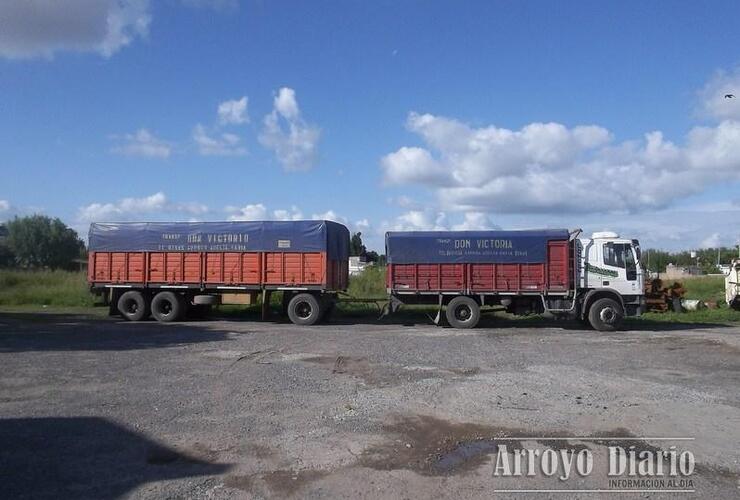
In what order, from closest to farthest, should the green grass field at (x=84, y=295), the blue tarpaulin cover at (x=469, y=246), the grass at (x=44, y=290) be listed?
1. the blue tarpaulin cover at (x=469, y=246)
2. the green grass field at (x=84, y=295)
3. the grass at (x=44, y=290)

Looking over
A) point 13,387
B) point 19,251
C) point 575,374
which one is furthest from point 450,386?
point 19,251

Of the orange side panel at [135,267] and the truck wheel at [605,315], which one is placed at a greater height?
the orange side panel at [135,267]

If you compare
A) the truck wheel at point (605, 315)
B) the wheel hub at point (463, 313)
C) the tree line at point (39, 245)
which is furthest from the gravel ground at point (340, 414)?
the tree line at point (39, 245)

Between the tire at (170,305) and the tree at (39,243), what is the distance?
160 ft

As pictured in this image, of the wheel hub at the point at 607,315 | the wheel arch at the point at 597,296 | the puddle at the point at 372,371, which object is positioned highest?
the wheel arch at the point at 597,296

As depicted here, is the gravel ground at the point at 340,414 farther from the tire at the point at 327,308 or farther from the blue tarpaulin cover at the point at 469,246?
the tire at the point at 327,308

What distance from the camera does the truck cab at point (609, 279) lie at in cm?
1897

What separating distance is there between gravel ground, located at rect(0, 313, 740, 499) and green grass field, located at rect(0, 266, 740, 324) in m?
9.26

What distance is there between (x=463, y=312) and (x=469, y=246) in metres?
2.09

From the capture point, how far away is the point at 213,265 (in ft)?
68.3

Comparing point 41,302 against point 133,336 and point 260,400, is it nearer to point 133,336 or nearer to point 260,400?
Answer: point 133,336

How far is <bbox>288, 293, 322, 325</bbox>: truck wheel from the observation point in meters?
20.2

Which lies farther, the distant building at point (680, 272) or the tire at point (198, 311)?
the distant building at point (680, 272)

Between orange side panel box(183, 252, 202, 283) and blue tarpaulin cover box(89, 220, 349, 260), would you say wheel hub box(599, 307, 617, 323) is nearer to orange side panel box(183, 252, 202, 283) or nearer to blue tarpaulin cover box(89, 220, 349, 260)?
blue tarpaulin cover box(89, 220, 349, 260)
